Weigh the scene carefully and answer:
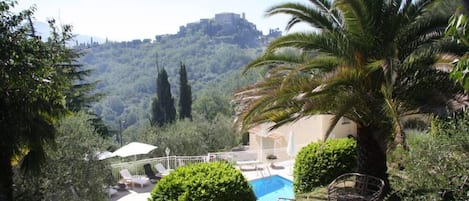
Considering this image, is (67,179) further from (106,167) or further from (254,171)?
(254,171)

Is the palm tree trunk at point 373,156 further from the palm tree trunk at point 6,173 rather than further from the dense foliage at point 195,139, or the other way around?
the dense foliage at point 195,139

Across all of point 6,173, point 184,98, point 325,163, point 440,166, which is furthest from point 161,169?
point 184,98

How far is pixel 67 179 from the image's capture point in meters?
8.70

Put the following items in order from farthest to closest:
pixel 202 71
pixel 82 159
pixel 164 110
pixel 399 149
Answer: pixel 202 71
pixel 164 110
pixel 82 159
pixel 399 149

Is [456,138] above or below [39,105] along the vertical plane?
below

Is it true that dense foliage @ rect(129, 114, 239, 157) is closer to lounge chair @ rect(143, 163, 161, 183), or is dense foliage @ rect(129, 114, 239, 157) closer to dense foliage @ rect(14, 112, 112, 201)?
lounge chair @ rect(143, 163, 161, 183)

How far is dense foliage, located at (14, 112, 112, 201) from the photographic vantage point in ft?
26.0

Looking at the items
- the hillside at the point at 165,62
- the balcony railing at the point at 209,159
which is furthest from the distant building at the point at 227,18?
the balcony railing at the point at 209,159

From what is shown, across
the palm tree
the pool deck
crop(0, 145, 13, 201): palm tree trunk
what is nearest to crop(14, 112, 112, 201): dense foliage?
crop(0, 145, 13, 201): palm tree trunk

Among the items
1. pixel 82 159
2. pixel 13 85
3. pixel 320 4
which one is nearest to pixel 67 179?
pixel 82 159

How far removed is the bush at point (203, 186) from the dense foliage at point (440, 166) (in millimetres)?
Answer: 2817

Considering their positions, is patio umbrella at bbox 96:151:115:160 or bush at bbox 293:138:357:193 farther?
patio umbrella at bbox 96:151:115:160

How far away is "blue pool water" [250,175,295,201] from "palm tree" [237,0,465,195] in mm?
6827

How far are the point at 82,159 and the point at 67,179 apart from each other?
70 cm
